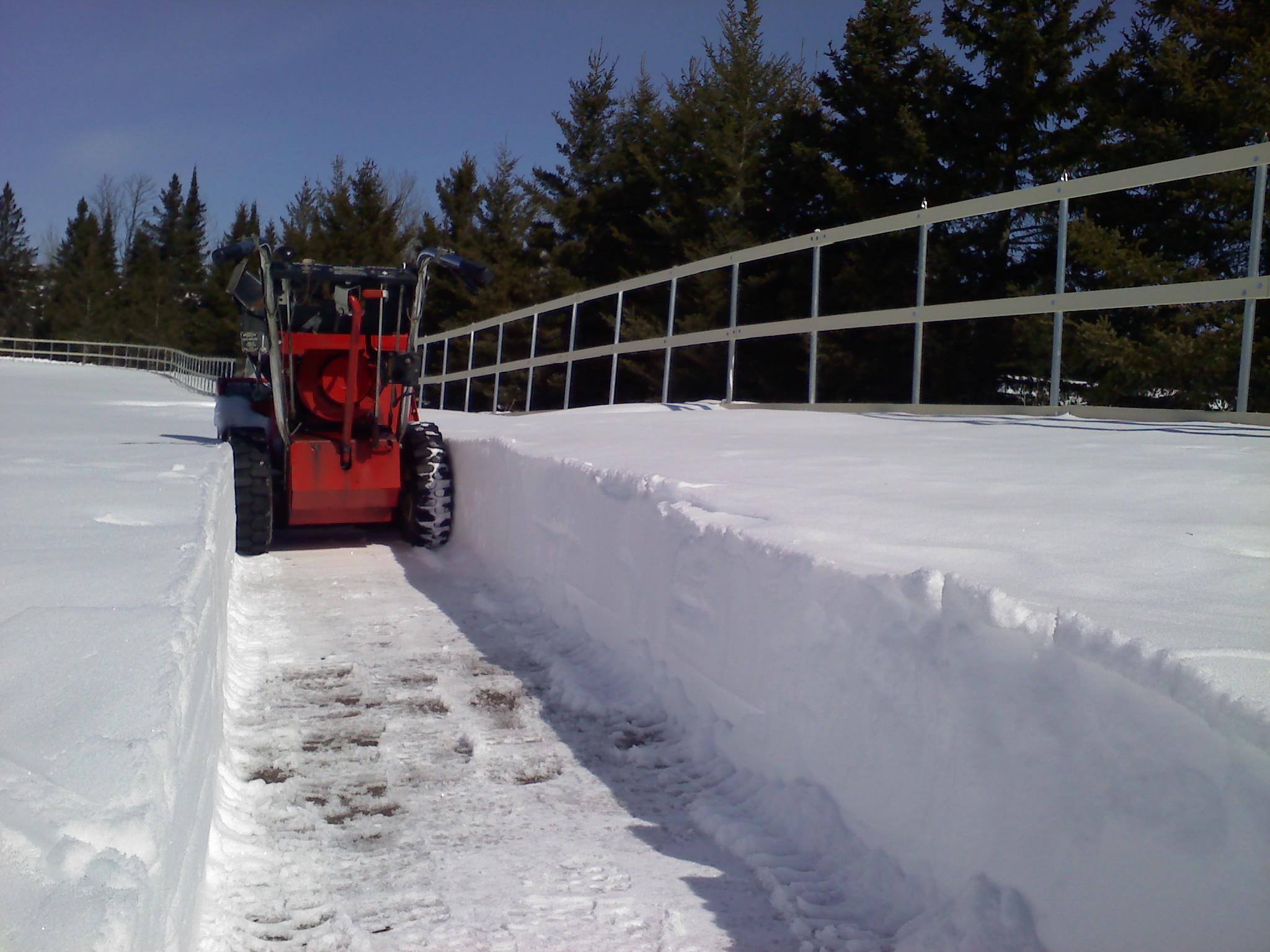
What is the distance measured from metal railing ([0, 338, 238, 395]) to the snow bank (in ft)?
73.4

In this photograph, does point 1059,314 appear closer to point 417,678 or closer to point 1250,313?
point 1250,313

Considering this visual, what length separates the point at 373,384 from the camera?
7.25m

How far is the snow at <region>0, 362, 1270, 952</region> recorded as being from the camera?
5.83 ft

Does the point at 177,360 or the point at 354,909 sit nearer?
the point at 354,909

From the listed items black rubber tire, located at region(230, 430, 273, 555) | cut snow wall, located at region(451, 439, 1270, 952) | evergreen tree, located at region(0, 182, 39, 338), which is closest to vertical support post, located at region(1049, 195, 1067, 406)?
cut snow wall, located at region(451, 439, 1270, 952)

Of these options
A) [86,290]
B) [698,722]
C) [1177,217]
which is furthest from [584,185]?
[86,290]

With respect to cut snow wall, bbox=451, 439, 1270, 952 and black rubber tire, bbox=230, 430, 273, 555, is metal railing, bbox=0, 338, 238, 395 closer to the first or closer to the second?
black rubber tire, bbox=230, 430, 273, 555

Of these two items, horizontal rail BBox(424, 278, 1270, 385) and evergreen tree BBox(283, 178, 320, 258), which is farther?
evergreen tree BBox(283, 178, 320, 258)

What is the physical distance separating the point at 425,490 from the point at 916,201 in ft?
42.4

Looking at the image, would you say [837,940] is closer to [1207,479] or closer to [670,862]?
[670,862]

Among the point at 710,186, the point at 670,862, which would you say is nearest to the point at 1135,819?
the point at 670,862

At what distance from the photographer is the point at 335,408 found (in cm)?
A: 716

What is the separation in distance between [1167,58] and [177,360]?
32.4 meters

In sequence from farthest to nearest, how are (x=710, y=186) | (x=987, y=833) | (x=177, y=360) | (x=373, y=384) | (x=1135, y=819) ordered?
(x=177, y=360) → (x=710, y=186) → (x=373, y=384) → (x=987, y=833) → (x=1135, y=819)
